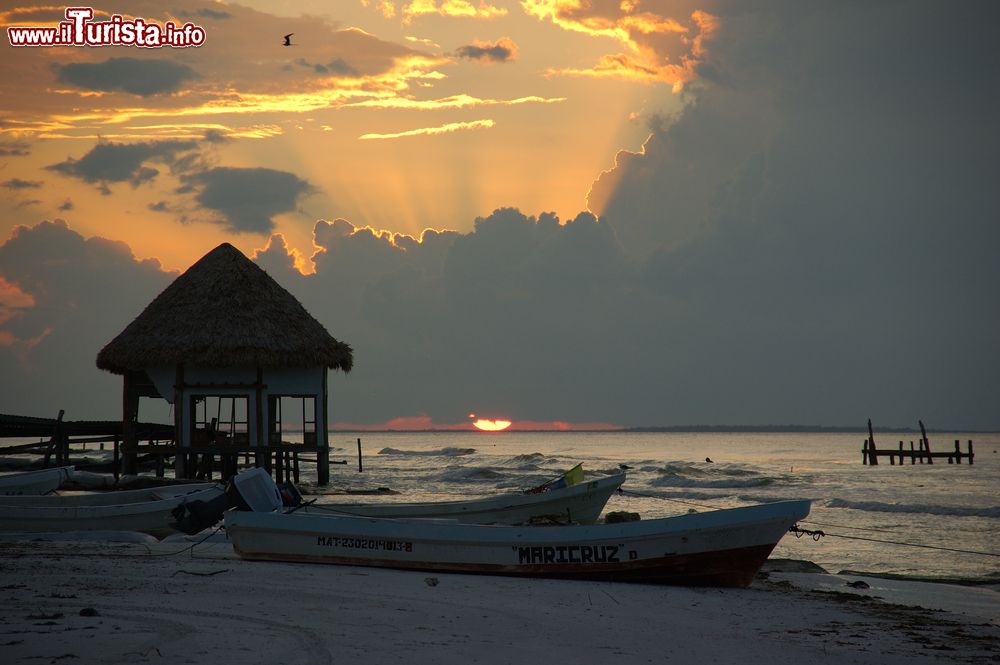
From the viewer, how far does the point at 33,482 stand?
21.0 meters

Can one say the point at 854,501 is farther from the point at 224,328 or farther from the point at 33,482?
the point at 33,482

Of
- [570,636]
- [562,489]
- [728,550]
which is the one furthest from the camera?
[562,489]

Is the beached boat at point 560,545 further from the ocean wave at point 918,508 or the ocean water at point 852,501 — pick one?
the ocean wave at point 918,508

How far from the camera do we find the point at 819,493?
130 feet

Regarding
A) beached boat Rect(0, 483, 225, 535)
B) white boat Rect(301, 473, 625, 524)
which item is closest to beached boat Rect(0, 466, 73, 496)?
beached boat Rect(0, 483, 225, 535)

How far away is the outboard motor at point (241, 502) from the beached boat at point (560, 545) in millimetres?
991

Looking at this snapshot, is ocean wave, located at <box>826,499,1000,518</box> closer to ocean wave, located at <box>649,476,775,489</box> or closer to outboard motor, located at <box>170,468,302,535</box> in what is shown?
ocean wave, located at <box>649,476,775,489</box>

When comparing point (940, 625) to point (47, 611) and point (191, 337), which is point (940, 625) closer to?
point (47, 611)

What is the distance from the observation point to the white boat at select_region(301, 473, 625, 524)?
16.2 m

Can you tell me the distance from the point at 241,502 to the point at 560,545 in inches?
190

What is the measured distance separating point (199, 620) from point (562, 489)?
947cm

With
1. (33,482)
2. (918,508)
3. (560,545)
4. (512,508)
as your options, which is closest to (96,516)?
(33,482)

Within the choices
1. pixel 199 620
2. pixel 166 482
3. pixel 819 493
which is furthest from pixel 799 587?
pixel 819 493

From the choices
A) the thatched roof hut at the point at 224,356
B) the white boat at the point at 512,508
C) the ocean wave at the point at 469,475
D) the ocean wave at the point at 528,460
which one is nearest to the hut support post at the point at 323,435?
the thatched roof hut at the point at 224,356
